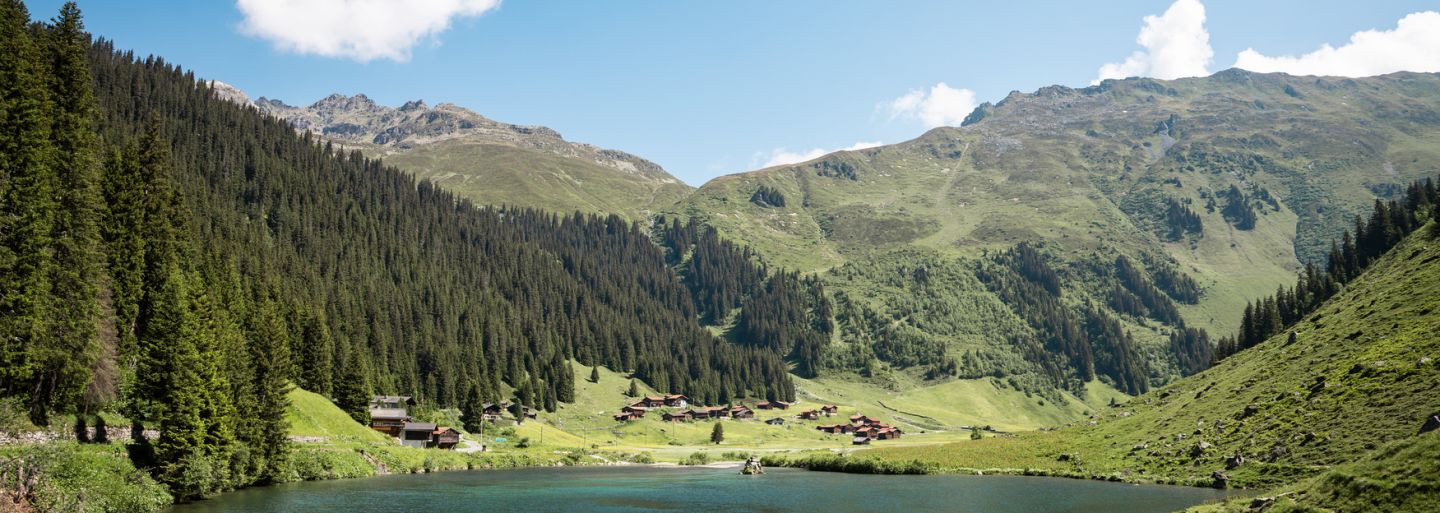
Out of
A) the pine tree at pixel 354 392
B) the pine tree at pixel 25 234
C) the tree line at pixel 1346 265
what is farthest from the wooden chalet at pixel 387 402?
the tree line at pixel 1346 265

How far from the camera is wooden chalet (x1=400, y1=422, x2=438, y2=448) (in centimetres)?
13088

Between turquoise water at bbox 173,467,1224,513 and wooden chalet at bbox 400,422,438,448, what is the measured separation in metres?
28.4

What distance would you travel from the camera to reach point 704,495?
8250 centimetres

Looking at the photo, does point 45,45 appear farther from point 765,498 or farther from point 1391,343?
point 1391,343

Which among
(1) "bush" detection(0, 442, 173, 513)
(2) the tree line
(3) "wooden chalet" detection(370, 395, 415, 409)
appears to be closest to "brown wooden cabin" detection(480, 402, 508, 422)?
(3) "wooden chalet" detection(370, 395, 415, 409)

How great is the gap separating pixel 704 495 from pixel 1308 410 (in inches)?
2171

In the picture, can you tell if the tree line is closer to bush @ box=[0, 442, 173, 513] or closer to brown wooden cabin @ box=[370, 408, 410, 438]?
brown wooden cabin @ box=[370, 408, 410, 438]

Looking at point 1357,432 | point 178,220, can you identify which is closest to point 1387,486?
point 1357,432

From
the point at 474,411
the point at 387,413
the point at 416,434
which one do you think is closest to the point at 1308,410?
the point at 416,434

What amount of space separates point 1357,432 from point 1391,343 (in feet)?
55.0

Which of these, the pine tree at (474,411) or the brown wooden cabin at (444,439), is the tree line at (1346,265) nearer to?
the brown wooden cabin at (444,439)

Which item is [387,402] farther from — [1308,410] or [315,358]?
[1308,410]

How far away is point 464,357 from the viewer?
18375 cm

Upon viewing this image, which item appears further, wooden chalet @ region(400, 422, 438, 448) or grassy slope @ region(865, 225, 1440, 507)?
wooden chalet @ region(400, 422, 438, 448)
